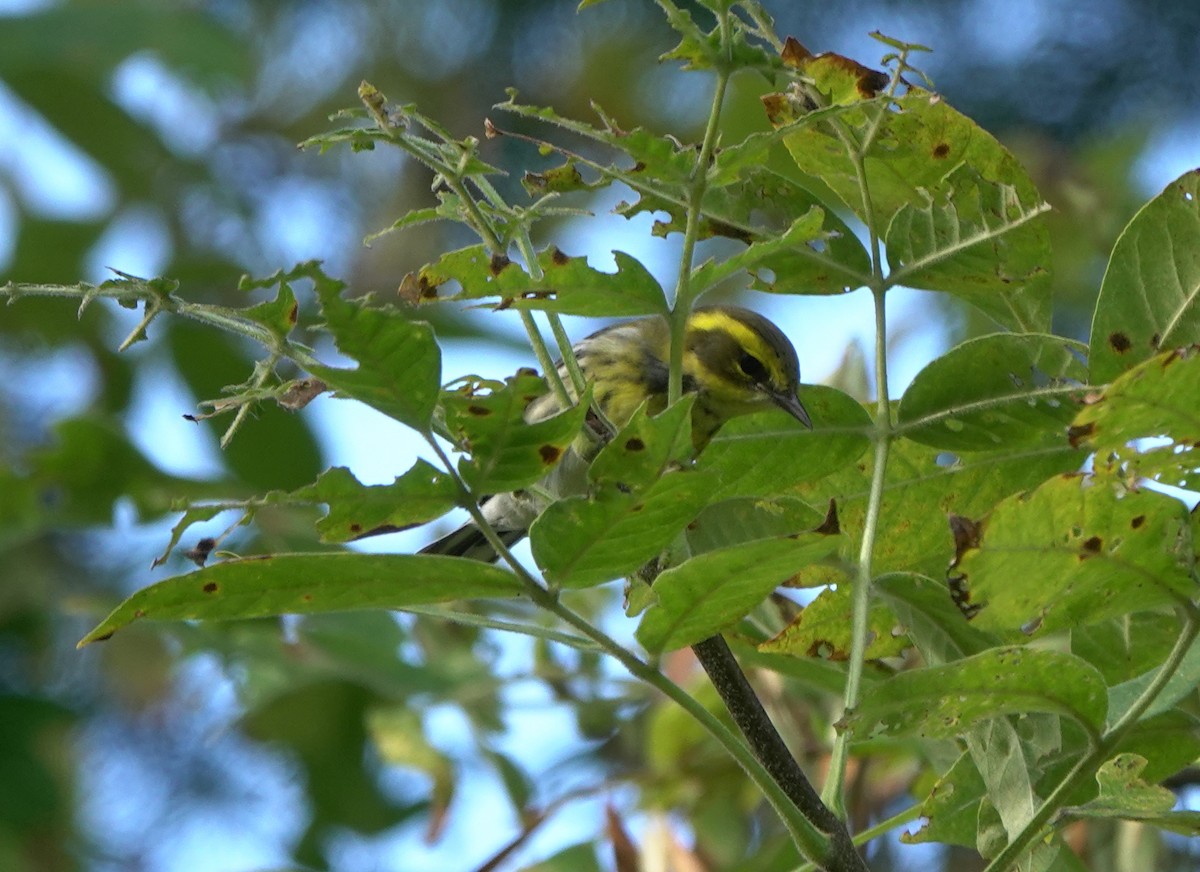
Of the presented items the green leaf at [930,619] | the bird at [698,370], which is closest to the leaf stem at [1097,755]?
the green leaf at [930,619]

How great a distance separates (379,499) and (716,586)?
8.2 inches

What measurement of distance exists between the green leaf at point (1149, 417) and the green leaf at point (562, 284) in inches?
11.0

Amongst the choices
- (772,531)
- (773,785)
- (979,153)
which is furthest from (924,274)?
(773,785)

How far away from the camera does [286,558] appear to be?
2.77ft

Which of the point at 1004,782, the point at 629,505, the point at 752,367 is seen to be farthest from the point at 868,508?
the point at 752,367

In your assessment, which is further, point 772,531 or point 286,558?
point 772,531

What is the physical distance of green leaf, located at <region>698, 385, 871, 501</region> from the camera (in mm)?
1170

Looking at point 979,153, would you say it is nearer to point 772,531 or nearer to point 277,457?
point 772,531

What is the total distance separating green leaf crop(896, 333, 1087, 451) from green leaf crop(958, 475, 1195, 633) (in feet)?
0.65

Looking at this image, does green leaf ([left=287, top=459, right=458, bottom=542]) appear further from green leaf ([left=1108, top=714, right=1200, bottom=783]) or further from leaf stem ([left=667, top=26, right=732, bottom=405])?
green leaf ([left=1108, top=714, right=1200, bottom=783])

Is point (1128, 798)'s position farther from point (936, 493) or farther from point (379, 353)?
point (379, 353)

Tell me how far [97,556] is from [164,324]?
1026 millimetres

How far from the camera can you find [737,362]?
8.73 ft

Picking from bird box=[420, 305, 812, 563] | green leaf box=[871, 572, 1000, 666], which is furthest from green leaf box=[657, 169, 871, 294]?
bird box=[420, 305, 812, 563]
